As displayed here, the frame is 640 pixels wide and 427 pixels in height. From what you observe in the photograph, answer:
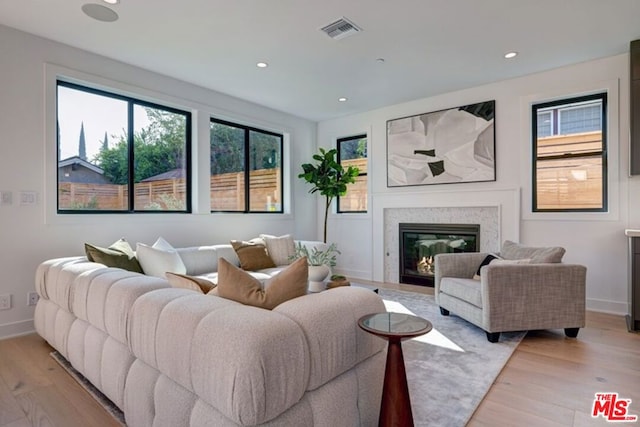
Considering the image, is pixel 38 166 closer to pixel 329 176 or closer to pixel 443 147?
pixel 329 176

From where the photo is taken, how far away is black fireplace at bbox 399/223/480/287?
4672 millimetres

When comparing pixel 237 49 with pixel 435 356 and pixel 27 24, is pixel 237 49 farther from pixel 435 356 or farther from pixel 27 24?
pixel 435 356

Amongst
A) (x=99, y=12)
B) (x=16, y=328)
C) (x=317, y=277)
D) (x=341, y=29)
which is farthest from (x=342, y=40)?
(x=16, y=328)

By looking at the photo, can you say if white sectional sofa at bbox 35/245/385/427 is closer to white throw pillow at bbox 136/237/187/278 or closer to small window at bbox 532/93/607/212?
white throw pillow at bbox 136/237/187/278

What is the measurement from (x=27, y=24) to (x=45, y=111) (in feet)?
2.39

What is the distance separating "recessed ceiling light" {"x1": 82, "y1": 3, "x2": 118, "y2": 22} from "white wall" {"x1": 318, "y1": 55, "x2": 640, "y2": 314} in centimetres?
372

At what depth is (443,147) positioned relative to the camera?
480 cm

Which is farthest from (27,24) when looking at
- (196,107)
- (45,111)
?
Result: (196,107)

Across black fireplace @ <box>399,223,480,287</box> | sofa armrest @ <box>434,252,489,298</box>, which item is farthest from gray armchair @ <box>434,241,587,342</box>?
black fireplace @ <box>399,223,480,287</box>

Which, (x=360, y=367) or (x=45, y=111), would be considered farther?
(x=45, y=111)

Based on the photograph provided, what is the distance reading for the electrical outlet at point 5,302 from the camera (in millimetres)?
3004

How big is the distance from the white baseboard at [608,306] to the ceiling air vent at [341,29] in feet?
12.6

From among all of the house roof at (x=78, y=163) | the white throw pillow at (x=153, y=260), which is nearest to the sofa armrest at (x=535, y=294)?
the white throw pillow at (x=153, y=260)

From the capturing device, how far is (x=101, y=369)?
193 cm
